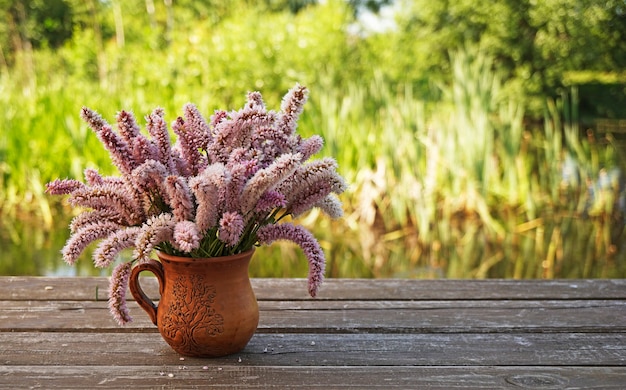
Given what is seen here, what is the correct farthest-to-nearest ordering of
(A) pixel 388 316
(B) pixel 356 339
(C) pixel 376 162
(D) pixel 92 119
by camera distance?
(C) pixel 376 162 < (A) pixel 388 316 < (B) pixel 356 339 < (D) pixel 92 119

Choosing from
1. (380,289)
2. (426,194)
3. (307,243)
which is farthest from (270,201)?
(426,194)

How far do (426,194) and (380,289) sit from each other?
3.00 meters

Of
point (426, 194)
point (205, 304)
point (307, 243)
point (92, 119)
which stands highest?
point (92, 119)

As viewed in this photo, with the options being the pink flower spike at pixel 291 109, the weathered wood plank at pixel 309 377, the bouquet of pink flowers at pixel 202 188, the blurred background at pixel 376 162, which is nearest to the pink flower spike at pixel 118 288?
the bouquet of pink flowers at pixel 202 188

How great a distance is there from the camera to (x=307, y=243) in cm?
124

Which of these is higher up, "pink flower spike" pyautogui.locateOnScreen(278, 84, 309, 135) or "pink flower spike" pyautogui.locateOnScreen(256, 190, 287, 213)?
"pink flower spike" pyautogui.locateOnScreen(278, 84, 309, 135)

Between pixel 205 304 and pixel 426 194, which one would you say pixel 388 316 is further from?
pixel 426 194

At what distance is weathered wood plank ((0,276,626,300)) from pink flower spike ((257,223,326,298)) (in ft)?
1.69

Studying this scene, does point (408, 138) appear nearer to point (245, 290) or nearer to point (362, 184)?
point (362, 184)

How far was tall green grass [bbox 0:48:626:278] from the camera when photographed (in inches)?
174

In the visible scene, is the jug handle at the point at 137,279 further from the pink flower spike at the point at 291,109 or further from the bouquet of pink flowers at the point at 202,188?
the pink flower spike at the point at 291,109

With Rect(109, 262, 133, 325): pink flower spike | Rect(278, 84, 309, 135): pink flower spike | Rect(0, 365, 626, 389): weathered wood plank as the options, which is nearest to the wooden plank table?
Rect(0, 365, 626, 389): weathered wood plank

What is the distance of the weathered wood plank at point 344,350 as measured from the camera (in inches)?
51.6

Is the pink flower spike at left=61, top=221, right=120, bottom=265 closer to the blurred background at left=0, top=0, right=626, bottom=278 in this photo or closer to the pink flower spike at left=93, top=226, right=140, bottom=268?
the pink flower spike at left=93, top=226, right=140, bottom=268
